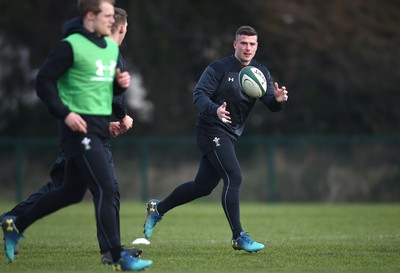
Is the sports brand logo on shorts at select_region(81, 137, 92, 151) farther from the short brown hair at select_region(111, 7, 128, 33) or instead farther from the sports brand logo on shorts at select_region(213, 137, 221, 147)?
the sports brand logo on shorts at select_region(213, 137, 221, 147)

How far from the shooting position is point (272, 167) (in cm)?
2467

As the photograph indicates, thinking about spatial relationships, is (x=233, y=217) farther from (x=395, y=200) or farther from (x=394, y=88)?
(x=394, y=88)

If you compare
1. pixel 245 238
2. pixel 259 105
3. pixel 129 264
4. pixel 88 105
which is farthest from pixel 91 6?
pixel 259 105

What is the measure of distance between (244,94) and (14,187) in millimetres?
17150

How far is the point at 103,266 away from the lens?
7.47m

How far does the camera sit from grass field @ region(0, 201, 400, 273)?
7.46m

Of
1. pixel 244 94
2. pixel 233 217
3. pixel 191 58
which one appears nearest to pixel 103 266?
pixel 233 217

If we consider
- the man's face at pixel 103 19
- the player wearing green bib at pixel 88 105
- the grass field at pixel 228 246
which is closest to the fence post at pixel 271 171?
the grass field at pixel 228 246

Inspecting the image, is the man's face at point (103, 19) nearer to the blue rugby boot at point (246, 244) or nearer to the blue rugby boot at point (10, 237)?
the blue rugby boot at point (10, 237)

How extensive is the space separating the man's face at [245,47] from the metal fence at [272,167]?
50.0ft

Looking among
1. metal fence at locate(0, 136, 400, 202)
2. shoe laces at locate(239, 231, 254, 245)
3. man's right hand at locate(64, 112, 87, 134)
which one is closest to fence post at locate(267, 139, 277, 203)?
metal fence at locate(0, 136, 400, 202)

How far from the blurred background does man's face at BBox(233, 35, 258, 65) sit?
15.5 metres

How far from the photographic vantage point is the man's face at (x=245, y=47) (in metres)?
8.93

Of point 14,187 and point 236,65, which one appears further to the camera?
point 14,187
